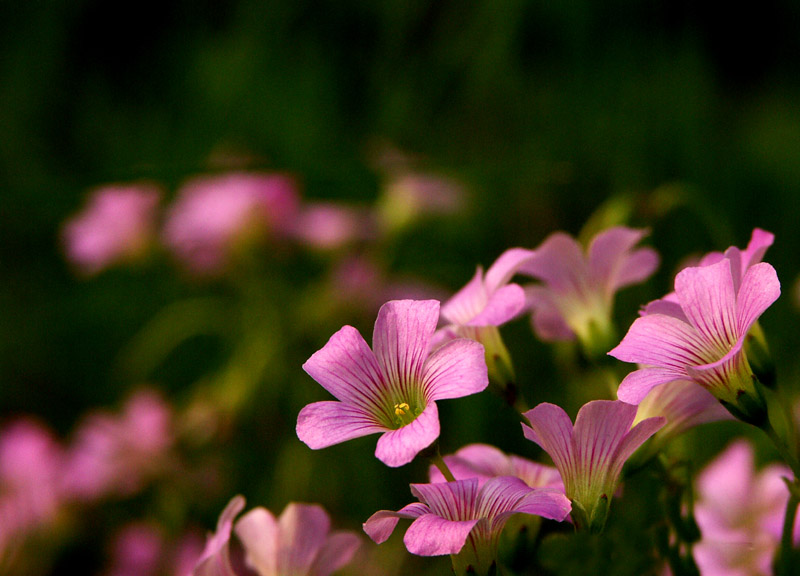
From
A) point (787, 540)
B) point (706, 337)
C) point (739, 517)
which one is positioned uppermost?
point (706, 337)

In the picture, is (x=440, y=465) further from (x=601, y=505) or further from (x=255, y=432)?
(x=255, y=432)

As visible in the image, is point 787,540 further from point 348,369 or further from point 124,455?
point 124,455

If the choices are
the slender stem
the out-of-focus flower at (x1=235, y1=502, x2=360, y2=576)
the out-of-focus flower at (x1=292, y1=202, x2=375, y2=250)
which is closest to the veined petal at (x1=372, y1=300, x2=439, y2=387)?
the out-of-focus flower at (x1=235, y1=502, x2=360, y2=576)

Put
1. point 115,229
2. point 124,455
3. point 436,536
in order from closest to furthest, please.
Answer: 1. point 436,536
2. point 124,455
3. point 115,229

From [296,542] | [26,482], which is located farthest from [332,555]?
[26,482]

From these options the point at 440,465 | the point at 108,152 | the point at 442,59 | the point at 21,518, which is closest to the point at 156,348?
the point at 21,518

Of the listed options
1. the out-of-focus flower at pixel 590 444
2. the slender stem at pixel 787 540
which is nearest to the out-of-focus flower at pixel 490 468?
the out-of-focus flower at pixel 590 444
